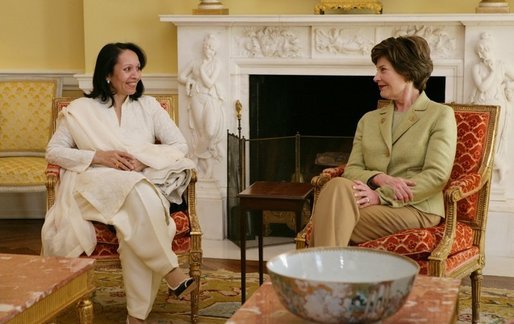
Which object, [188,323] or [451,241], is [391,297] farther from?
[188,323]

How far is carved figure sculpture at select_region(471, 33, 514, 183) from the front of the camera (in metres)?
5.14

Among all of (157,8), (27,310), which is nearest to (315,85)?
(157,8)

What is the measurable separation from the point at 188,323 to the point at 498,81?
2.31 meters

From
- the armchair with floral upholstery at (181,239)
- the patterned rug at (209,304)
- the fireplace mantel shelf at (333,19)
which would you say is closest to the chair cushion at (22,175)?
the patterned rug at (209,304)

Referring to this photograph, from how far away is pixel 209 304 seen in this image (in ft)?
14.1

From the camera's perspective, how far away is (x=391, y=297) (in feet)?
7.66

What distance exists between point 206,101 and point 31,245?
54.2 inches

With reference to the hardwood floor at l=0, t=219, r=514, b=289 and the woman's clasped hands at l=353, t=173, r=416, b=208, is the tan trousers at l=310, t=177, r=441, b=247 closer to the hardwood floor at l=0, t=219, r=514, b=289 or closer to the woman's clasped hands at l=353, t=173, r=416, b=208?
the woman's clasped hands at l=353, t=173, r=416, b=208

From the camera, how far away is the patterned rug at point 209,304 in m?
4.09

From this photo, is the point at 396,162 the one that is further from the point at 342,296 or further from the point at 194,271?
the point at 342,296

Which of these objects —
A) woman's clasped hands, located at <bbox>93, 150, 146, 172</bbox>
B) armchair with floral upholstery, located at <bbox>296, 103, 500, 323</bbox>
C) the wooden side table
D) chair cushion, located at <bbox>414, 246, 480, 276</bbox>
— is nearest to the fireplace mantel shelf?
armchair with floral upholstery, located at <bbox>296, 103, 500, 323</bbox>

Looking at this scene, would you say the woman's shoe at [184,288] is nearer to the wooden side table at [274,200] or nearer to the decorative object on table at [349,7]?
the wooden side table at [274,200]

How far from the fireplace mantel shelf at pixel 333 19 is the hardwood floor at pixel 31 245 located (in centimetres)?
143

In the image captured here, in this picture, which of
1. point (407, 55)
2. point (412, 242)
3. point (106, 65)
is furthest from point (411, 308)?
point (106, 65)
